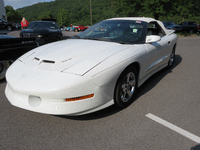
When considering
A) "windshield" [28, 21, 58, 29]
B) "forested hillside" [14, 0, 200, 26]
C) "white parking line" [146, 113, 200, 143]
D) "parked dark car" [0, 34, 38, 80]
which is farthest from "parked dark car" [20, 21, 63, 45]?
"forested hillside" [14, 0, 200, 26]

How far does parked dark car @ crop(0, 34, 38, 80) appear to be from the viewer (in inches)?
152

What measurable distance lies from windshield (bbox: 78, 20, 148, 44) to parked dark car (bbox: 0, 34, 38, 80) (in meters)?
1.53

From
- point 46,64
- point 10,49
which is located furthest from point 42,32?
point 46,64

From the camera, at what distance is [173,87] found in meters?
3.82

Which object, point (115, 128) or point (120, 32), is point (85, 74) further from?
point (120, 32)

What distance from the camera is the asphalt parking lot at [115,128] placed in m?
2.05

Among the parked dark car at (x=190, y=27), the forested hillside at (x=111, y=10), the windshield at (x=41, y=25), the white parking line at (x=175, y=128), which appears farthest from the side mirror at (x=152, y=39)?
the parked dark car at (x=190, y=27)

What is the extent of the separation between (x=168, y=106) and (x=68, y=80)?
6.02 ft

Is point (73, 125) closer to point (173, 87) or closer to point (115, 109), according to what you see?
point (115, 109)

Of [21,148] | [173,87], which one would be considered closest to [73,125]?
[21,148]

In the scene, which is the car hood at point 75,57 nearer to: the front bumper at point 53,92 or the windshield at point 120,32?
the front bumper at point 53,92

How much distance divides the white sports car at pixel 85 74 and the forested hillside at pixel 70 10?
262 feet

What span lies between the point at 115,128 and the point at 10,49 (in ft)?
10.0

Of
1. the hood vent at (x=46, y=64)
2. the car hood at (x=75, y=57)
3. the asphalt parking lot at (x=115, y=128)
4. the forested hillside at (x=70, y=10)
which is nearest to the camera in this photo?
the asphalt parking lot at (x=115, y=128)
